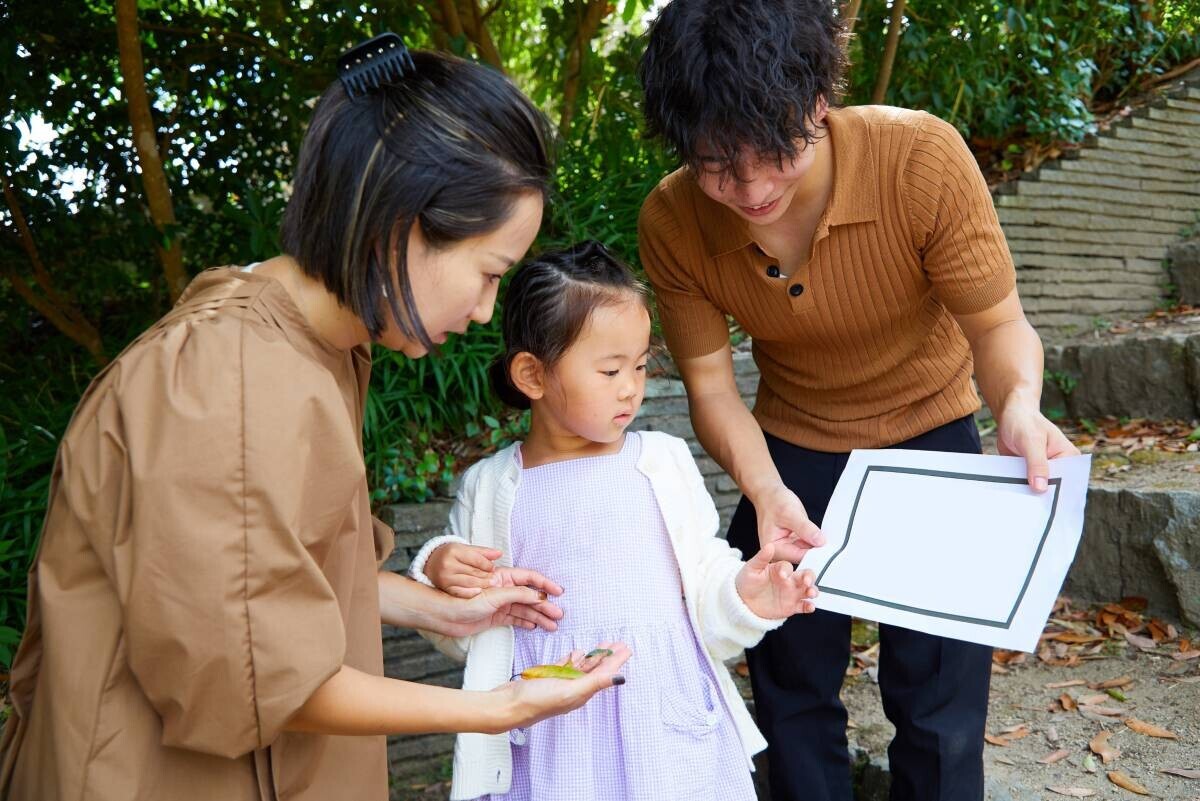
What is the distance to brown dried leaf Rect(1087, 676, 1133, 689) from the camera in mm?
3008

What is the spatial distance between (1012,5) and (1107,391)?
71.6 inches

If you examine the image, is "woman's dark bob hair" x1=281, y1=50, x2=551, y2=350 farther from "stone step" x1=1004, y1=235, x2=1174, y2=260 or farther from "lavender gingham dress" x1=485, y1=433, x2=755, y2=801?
"stone step" x1=1004, y1=235, x2=1174, y2=260

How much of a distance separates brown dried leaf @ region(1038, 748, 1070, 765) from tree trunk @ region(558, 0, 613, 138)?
301cm

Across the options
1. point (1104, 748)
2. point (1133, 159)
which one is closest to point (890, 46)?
point (1133, 159)

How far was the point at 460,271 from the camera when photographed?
4.24 feet

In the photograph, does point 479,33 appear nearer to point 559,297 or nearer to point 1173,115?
point 559,297

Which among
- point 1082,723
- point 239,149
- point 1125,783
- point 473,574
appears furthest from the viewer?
point 239,149

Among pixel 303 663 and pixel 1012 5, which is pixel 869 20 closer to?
pixel 1012 5

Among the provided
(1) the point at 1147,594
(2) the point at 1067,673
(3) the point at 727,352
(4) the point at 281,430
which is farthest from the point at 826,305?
(1) the point at 1147,594

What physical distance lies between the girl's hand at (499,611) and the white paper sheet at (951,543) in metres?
0.49

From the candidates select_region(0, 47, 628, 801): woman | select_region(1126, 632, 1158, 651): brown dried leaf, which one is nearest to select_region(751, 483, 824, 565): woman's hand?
select_region(0, 47, 628, 801): woman

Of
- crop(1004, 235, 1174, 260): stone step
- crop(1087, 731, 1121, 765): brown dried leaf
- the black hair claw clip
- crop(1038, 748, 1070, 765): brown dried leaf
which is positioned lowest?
crop(1038, 748, 1070, 765): brown dried leaf

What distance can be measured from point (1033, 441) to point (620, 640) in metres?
0.78

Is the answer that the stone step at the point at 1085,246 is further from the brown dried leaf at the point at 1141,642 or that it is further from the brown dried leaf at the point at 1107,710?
the brown dried leaf at the point at 1107,710
